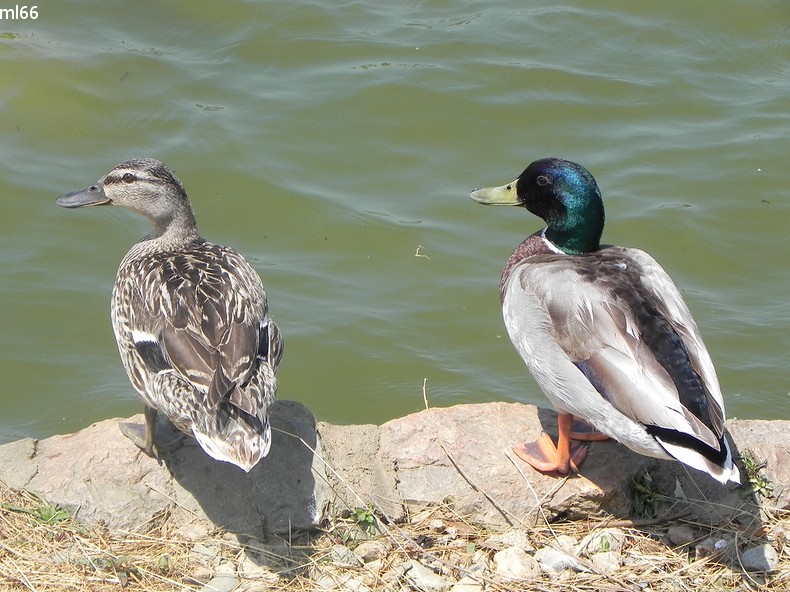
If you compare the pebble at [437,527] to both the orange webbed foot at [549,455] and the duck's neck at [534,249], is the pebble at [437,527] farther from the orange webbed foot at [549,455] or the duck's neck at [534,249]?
the duck's neck at [534,249]

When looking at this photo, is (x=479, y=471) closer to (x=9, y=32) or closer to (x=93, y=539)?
(x=93, y=539)

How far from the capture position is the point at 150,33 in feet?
33.8

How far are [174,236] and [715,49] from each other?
6563 millimetres

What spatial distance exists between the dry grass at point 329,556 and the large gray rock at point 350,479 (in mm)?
70

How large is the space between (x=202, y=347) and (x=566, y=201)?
81.0 inches

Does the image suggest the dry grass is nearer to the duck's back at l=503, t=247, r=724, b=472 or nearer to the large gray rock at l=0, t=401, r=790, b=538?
the large gray rock at l=0, t=401, r=790, b=538

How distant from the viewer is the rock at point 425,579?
4.34 m

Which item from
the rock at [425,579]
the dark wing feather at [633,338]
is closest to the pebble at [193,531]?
the rock at [425,579]

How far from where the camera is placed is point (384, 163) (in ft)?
29.6

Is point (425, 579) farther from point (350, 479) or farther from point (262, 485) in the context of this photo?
point (262, 485)

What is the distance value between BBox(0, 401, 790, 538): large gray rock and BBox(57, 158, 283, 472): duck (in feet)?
0.74

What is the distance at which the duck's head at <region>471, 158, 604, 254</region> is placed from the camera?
5.47m

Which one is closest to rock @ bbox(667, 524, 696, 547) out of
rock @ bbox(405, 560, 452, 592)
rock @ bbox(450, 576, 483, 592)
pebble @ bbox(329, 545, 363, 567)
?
rock @ bbox(450, 576, 483, 592)

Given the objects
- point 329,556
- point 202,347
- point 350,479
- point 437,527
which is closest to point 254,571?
point 329,556
